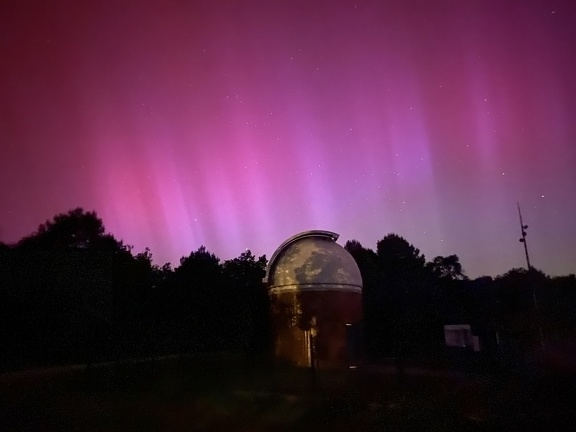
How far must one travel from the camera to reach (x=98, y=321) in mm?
24141

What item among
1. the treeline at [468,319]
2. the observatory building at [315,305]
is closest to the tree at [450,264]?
the treeline at [468,319]

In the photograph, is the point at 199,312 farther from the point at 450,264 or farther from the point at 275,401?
the point at 450,264

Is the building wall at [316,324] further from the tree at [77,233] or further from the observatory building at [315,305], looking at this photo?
the tree at [77,233]

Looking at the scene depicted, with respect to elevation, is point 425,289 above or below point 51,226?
below

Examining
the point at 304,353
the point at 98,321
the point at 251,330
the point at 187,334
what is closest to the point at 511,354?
the point at 304,353

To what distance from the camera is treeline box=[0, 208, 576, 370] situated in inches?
806

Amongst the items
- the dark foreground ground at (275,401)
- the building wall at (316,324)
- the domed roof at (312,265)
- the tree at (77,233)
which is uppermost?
the tree at (77,233)

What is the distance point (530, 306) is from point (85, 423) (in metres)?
31.7

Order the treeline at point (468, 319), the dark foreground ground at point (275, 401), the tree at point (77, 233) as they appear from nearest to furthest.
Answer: the dark foreground ground at point (275, 401)
the treeline at point (468, 319)
the tree at point (77, 233)

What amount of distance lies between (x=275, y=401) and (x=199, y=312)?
18950 millimetres

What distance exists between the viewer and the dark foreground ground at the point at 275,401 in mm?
9430

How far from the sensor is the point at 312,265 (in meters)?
20.5

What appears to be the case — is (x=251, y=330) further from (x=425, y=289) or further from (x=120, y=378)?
(x=425, y=289)

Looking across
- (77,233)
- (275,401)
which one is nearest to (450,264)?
(77,233)
